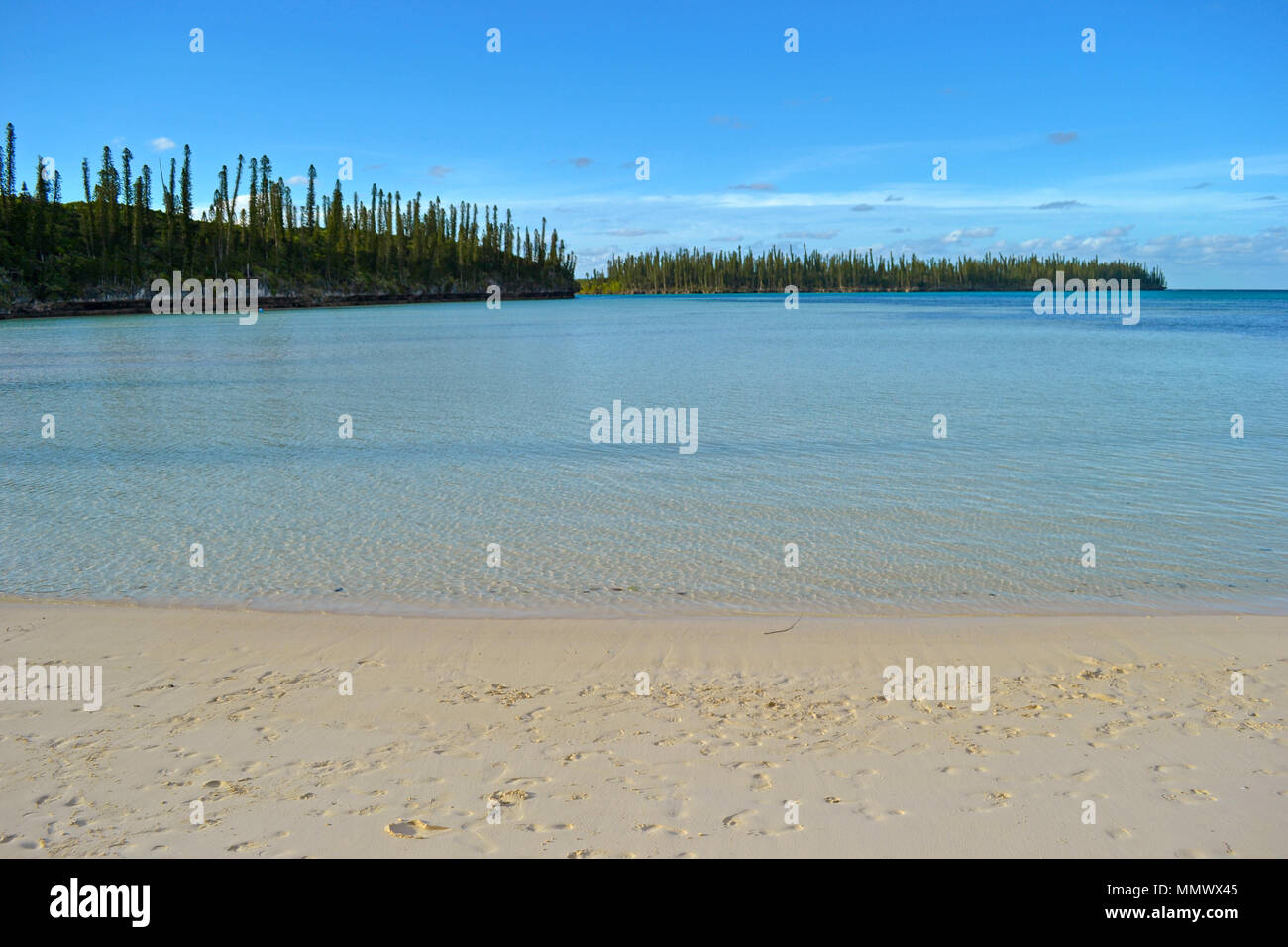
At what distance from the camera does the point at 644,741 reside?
5402mm

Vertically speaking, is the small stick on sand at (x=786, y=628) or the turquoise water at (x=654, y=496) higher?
the turquoise water at (x=654, y=496)

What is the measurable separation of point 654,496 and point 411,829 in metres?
8.87

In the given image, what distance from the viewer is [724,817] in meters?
4.48

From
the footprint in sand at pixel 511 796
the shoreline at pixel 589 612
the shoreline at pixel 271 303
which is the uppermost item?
the shoreline at pixel 271 303

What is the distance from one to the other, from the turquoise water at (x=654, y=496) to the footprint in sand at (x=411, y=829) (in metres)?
3.99

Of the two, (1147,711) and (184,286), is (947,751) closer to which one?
(1147,711)

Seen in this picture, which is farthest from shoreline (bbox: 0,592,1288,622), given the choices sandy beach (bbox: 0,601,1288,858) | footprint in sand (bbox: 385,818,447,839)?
footprint in sand (bbox: 385,818,447,839)

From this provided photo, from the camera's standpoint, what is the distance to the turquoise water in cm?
902

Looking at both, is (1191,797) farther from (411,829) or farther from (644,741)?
(411,829)

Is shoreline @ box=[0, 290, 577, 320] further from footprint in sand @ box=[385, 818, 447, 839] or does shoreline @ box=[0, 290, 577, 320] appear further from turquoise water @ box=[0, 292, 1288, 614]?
footprint in sand @ box=[385, 818, 447, 839]

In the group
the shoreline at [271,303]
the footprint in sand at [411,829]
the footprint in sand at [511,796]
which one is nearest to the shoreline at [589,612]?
the footprint in sand at [511,796]

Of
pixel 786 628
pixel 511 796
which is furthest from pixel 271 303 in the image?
pixel 511 796

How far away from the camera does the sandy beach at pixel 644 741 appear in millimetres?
A: 4344

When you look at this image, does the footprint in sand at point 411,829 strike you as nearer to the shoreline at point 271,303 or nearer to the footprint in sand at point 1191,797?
the footprint in sand at point 1191,797
